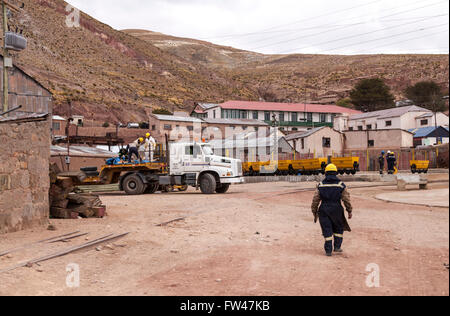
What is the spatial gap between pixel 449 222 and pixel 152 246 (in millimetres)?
7439

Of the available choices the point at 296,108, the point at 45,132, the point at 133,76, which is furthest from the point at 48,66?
the point at 45,132

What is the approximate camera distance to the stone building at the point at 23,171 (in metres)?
9.41

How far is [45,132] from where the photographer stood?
10875 millimetres

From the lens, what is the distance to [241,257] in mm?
7242

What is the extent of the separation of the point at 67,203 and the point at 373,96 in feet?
319

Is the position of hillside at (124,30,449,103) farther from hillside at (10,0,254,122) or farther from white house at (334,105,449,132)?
white house at (334,105,449,132)

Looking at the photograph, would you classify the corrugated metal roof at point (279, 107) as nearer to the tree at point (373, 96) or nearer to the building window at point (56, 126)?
the tree at point (373, 96)

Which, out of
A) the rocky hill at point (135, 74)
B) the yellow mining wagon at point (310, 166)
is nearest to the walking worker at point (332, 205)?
the yellow mining wagon at point (310, 166)

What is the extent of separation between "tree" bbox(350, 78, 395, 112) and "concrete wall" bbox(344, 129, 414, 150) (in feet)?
130

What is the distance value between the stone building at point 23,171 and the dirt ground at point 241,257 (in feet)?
1.65

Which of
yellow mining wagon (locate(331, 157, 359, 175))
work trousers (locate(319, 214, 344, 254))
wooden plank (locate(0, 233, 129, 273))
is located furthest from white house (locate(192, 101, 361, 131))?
work trousers (locate(319, 214, 344, 254))

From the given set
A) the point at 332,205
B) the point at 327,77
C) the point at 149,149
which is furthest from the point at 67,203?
the point at 327,77

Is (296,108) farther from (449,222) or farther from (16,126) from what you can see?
(449,222)

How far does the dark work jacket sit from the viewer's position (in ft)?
21.7
